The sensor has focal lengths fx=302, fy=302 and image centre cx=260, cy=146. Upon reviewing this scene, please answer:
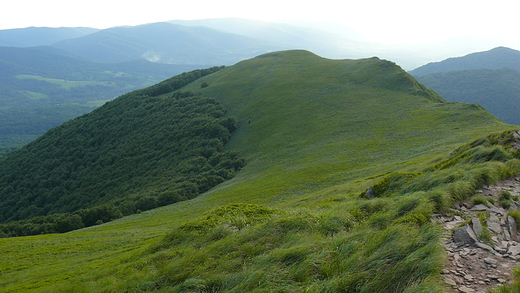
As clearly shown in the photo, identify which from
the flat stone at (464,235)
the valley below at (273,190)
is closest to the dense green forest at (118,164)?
the valley below at (273,190)

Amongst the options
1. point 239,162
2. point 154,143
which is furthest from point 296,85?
point 154,143

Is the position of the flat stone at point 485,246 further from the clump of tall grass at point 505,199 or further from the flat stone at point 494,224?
the clump of tall grass at point 505,199

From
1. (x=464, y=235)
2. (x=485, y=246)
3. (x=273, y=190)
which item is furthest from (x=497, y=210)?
(x=273, y=190)

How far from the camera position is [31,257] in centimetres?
2550

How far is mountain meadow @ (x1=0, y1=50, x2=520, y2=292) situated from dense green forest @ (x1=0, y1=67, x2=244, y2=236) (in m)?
0.52

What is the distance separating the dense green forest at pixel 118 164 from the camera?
54906mm

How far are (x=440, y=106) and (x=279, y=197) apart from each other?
133 ft

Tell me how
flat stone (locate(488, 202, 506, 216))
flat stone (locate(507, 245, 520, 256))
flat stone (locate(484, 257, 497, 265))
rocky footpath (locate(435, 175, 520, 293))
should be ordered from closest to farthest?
1. rocky footpath (locate(435, 175, 520, 293))
2. flat stone (locate(484, 257, 497, 265))
3. flat stone (locate(507, 245, 520, 256))
4. flat stone (locate(488, 202, 506, 216))

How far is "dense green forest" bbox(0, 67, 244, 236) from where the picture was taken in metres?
54.9

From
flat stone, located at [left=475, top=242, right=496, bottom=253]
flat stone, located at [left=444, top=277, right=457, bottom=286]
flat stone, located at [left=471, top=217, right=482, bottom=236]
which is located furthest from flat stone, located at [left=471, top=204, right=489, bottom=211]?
flat stone, located at [left=444, top=277, right=457, bottom=286]

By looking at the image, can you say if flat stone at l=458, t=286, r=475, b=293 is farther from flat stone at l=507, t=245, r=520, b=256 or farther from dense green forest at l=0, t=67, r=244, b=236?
dense green forest at l=0, t=67, r=244, b=236

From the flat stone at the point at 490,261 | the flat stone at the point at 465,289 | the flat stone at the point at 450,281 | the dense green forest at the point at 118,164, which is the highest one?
the flat stone at the point at 490,261

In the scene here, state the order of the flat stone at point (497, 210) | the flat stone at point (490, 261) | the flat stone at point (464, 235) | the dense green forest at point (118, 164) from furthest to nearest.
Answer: the dense green forest at point (118, 164) → the flat stone at point (497, 210) → the flat stone at point (464, 235) → the flat stone at point (490, 261)

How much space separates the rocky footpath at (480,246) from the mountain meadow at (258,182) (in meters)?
0.44
